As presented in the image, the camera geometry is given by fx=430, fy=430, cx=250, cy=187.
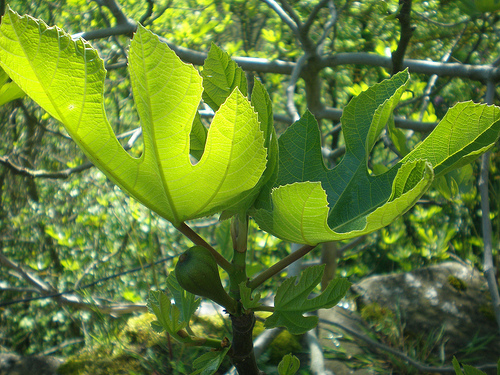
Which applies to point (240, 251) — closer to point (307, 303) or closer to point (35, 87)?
point (307, 303)

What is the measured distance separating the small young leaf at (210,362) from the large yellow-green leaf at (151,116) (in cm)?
14

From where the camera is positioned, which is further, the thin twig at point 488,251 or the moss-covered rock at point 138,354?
the moss-covered rock at point 138,354

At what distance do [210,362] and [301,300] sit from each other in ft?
0.33

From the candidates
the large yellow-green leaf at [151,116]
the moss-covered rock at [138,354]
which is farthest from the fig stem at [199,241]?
the moss-covered rock at [138,354]

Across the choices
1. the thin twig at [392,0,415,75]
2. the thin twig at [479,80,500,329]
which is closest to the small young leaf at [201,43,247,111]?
the thin twig at [392,0,415,75]

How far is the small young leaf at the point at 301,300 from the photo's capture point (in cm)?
36

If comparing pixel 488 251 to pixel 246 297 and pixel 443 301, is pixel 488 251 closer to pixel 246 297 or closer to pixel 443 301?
pixel 246 297

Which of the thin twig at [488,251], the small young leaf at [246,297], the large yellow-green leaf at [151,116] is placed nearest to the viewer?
the large yellow-green leaf at [151,116]

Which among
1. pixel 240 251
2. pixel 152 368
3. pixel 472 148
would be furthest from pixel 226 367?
pixel 472 148

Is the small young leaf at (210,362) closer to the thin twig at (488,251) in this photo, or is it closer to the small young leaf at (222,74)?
the small young leaf at (222,74)

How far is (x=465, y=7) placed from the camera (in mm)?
971

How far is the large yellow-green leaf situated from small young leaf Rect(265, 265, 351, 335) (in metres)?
0.09

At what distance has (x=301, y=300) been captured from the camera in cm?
37

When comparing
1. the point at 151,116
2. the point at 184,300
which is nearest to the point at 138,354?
the point at 184,300
